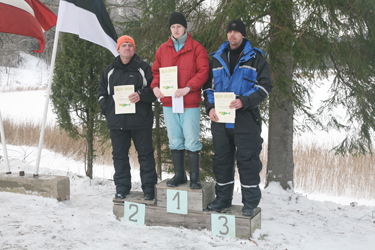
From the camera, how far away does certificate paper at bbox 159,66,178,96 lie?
307 cm

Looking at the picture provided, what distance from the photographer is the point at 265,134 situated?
428 inches

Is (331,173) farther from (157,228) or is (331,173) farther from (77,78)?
(77,78)

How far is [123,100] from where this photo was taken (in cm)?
338

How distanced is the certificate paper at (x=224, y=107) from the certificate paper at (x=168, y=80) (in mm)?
455

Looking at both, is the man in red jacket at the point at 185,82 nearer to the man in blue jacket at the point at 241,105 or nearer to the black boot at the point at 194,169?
the black boot at the point at 194,169

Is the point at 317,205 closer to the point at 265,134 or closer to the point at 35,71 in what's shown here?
the point at 265,134

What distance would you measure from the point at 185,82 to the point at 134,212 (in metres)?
1.57

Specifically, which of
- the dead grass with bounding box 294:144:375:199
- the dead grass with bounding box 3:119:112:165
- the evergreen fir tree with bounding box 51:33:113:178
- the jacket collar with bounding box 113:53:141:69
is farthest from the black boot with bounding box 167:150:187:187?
the dead grass with bounding box 3:119:112:165

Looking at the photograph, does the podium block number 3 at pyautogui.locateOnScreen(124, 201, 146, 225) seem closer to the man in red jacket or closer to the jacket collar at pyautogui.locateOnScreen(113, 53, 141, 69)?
the man in red jacket

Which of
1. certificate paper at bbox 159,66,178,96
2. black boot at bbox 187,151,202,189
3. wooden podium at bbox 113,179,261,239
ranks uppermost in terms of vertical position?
certificate paper at bbox 159,66,178,96

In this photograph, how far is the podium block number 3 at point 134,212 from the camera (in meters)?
3.34

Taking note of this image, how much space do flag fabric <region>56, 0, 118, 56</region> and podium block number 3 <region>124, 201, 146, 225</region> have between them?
2.02 meters

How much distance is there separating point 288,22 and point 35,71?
104 feet

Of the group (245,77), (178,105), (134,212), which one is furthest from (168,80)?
(134,212)
